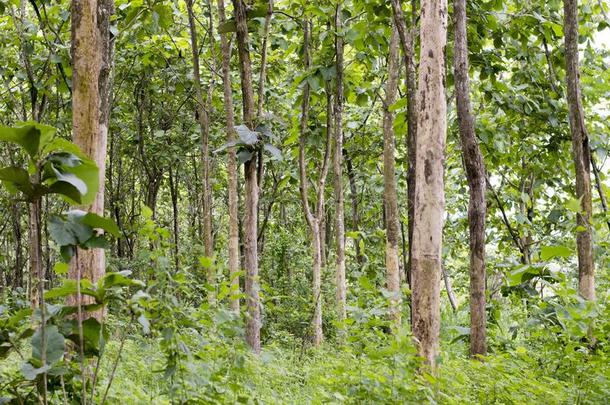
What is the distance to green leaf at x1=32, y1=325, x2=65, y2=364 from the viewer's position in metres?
2.48

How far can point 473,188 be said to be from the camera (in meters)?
5.16

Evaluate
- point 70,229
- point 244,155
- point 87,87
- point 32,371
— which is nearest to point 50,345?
point 32,371

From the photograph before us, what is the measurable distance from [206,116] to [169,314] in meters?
6.24

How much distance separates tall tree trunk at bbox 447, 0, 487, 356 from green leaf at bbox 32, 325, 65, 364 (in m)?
3.67

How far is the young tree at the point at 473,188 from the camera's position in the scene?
5152mm

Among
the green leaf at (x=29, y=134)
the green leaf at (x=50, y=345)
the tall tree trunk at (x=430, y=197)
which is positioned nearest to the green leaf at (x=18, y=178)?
the green leaf at (x=29, y=134)

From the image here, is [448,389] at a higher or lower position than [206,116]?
lower

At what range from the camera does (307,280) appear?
564 inches

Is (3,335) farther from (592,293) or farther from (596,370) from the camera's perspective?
(592,293)

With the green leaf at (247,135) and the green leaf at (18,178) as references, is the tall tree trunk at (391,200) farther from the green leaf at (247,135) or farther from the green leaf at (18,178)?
the green leaf at (18,178)

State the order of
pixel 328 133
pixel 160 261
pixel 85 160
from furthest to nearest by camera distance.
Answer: pixel 328 133
pixel 160 261
pixel 85 160

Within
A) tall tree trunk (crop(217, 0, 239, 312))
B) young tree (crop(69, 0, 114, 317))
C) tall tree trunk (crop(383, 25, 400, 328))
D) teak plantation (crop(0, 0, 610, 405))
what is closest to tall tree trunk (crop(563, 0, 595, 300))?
teak plantation (crop(0, 0, 610, 405))

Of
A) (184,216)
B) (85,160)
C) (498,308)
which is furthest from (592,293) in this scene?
(184,216)

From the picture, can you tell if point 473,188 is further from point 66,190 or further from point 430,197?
point 66,190
